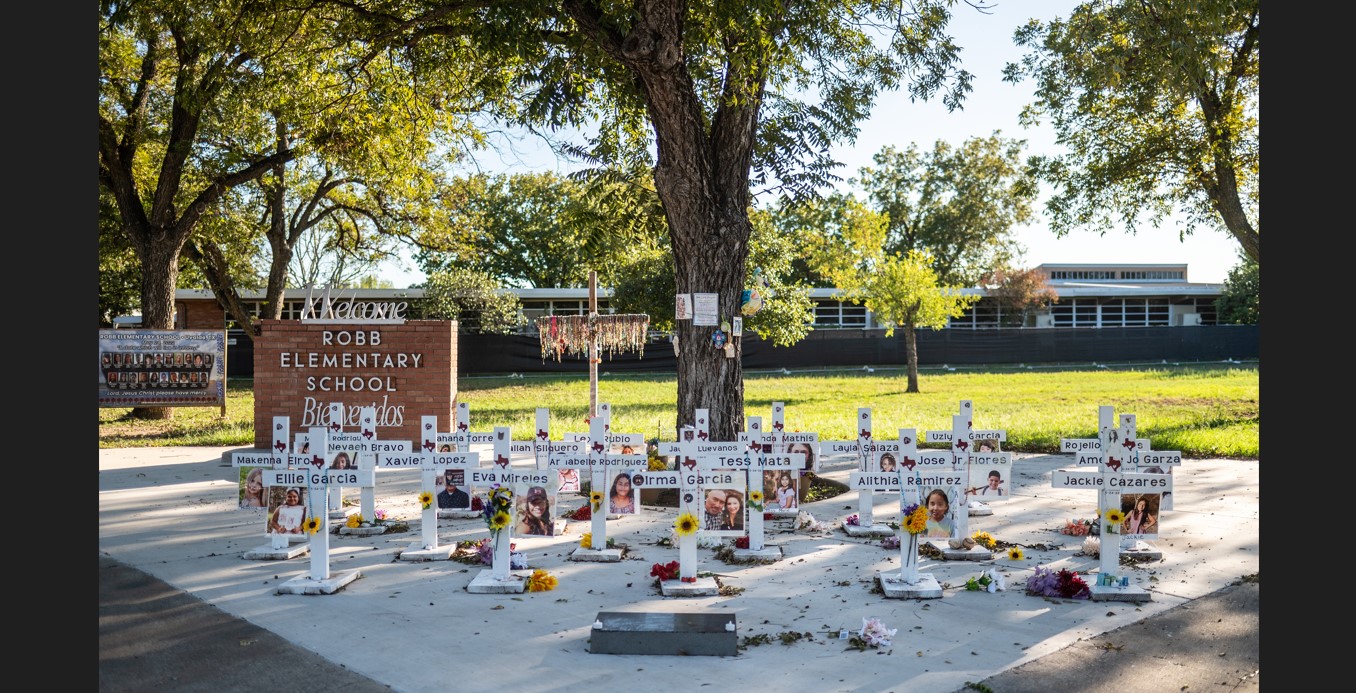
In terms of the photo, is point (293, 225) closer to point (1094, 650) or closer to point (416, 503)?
point (416, 503)

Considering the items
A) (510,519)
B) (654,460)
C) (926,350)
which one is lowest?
(510,519)

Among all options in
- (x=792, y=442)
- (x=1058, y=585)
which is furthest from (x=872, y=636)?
(x=792, y=442)

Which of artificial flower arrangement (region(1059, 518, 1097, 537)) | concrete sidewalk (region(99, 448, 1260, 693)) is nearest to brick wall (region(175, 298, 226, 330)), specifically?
concrete sidewalk (region(99, 448, 1260, 693))

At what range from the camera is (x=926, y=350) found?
126 feet

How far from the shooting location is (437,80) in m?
13.5

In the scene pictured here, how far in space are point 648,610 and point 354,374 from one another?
8482 millimetres

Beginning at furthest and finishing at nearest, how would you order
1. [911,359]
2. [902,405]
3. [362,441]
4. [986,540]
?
1. [911,359]
2. [902,405]
3. [362,441]
4. [986,540]

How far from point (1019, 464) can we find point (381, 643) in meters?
9.41

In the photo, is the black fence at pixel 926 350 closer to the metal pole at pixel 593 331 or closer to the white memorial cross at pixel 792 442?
the metal pole at pixel 593 331

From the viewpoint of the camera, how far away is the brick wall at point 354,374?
Result: 13.2 meters

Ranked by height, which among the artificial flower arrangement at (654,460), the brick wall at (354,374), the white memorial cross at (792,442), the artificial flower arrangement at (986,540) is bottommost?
the artificial flower arrangement at (986,540)

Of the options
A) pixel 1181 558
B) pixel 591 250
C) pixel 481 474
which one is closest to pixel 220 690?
pixel 481 474

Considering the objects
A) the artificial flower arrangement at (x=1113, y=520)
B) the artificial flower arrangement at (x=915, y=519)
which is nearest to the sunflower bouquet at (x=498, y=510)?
the artificial flower arrangement at (x=915, y=519)

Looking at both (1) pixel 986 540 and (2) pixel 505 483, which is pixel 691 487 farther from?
(1) pixel 986 540
